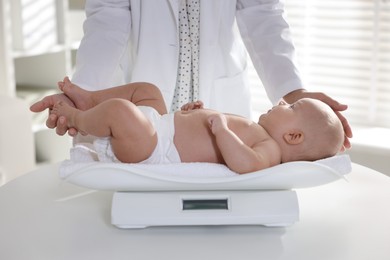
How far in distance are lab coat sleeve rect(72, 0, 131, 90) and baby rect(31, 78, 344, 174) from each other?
269 mm

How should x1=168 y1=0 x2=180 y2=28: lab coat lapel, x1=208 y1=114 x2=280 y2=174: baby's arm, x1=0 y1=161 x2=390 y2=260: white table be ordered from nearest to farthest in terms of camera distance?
x1=0 y1=161 x2=390 y2=260: white table
x1=208 y1=114 x2=280 y2=174: baby's arm
x1=168 y1=0 x2=180 y2=28: lab coat lapel

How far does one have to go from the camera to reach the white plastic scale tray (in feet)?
3.86

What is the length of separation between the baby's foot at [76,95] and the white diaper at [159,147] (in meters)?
0.22

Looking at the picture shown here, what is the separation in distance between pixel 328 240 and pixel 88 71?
83 centimetres

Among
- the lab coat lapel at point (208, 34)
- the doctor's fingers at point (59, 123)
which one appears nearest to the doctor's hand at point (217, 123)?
the doctor's fingers at point (59, 123)

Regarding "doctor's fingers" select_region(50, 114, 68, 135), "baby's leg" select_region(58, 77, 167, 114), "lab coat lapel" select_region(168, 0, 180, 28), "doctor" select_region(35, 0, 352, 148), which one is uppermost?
"lab coat lapel" select_region(168, 0, 180, 28)

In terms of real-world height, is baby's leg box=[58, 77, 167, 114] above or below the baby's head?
above

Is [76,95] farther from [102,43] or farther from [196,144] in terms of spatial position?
[196,144]

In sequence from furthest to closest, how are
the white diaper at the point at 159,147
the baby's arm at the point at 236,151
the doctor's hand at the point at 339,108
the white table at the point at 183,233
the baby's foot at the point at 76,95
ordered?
1. the baby's foot at the point at 76,95
2. the doctor's hand at the point at 339,108
3. the white diaper at the point at 159,147
4. the baby's arm at the point at 236,151
5. the white table at the point at 183,233

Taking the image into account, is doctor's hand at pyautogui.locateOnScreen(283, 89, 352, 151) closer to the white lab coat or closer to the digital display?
the white lab coat

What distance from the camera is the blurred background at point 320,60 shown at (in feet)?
9.64

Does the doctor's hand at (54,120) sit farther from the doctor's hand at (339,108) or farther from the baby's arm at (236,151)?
the doctor's hand at (339,108)

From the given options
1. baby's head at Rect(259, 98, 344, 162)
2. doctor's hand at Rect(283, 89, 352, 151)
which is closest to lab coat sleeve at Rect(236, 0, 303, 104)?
doctor's hand at Rect(283, 89, 352, 151)

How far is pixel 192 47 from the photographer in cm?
199
